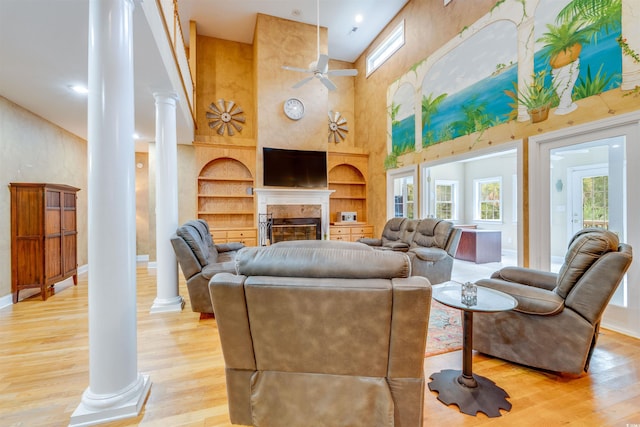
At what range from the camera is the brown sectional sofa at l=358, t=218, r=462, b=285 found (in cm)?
415

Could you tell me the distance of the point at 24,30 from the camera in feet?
7.22

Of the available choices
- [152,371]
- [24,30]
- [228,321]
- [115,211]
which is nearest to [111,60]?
[115,211]

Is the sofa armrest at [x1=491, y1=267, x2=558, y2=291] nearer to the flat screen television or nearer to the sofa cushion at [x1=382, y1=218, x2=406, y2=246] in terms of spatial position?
the sofa cushion at [x1=382, y1=218, x2=406, y2=246]

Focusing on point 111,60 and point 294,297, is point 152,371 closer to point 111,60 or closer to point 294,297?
point 294,297

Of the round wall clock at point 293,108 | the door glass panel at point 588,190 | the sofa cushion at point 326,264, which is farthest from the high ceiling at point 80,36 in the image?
the door glass panel at point 588,190

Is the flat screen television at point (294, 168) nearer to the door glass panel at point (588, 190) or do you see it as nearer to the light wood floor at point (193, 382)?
the light wood floor at point (193, 382)

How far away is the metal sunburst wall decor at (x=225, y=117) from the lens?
638 centimetres

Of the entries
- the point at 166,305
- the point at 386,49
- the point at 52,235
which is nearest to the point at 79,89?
the point at 52,235

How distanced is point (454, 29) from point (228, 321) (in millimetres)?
5495

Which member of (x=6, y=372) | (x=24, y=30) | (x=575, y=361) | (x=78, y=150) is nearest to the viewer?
(x=575, y=361)

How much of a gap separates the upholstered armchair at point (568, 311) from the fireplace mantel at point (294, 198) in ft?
14.9

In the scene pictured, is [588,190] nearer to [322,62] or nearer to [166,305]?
[322,62]

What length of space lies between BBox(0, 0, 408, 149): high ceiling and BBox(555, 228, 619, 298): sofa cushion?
346 cm

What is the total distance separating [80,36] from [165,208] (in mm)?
1748
